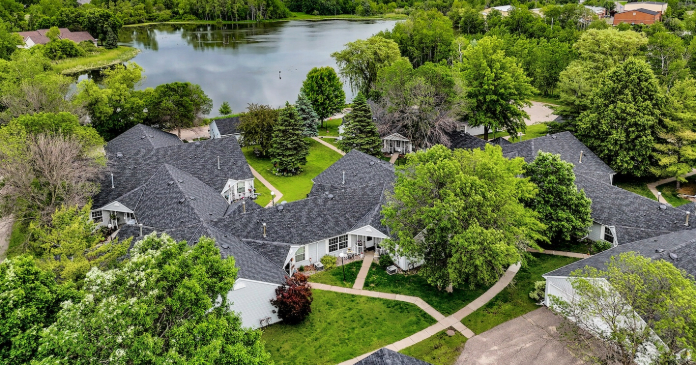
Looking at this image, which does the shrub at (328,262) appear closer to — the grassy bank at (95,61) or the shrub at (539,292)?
the shrub at (539,292)

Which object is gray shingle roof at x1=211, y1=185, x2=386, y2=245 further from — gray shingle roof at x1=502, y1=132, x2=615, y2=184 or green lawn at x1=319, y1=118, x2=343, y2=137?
green lawn at x1=319, y1=118, x2=343, y2=137

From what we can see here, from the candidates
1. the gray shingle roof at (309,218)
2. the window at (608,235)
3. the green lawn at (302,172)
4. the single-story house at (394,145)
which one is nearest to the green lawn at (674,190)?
the window at (608,235)

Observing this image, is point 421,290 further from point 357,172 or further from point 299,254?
point 357,172

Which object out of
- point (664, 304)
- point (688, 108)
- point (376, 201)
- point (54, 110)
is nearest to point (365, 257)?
point (376, 201)

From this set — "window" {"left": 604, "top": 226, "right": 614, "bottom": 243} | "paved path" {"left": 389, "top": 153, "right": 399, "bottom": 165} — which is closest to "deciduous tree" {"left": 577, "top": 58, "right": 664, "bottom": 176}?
"window" {"left": 604, "top": 226, "right": 614, "bottom": 243}

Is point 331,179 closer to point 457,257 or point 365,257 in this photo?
point 365,257

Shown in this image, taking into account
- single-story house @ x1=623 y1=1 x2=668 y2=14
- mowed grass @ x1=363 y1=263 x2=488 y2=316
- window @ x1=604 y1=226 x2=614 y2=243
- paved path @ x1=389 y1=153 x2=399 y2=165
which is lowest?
mowed grass @ x1=363 y1=263 x2=488 y2=316
